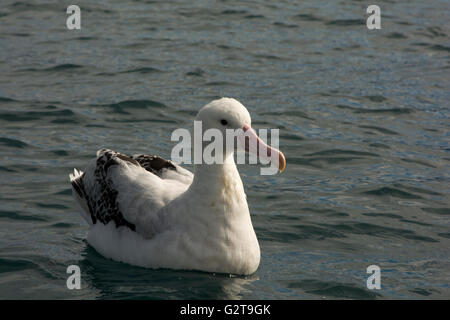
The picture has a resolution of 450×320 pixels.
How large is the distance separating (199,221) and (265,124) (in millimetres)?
5057

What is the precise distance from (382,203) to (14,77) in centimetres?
746

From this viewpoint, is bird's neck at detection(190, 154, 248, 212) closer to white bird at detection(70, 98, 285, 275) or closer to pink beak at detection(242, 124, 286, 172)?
white bird at detection(70, 98, 285, 275)

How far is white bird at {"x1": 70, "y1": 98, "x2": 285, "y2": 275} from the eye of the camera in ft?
22.9

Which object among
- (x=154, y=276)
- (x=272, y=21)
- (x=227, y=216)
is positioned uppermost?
(x=272, y=21)

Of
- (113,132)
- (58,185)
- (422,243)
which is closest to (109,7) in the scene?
(113,132)

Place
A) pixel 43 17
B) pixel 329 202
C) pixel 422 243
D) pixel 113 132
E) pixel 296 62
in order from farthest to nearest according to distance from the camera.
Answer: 1. pixel 43 17
2. pixel 296 62
3. pixel 113 132
4. pixel 329 202
5. pixel 422 243

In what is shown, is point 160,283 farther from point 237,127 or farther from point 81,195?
point 81,195

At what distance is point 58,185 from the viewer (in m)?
9.46

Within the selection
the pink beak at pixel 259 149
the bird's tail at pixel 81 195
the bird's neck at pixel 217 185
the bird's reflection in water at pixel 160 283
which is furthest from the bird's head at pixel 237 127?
the bird's tail at pixel 81 195

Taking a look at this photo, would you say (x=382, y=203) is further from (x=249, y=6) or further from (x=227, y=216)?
→ (x=249, y=6)

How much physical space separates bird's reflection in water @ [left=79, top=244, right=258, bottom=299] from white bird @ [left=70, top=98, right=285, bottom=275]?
0.08m

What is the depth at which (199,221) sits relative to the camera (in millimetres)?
7020

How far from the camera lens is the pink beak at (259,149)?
269 inches

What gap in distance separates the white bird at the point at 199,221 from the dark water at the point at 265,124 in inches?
6.5
